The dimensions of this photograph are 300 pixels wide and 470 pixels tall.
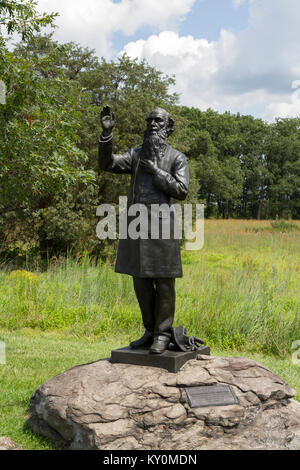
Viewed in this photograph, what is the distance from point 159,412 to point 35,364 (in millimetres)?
2890

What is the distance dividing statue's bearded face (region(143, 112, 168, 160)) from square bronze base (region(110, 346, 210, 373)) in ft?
5.66

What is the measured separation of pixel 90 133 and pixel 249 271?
7.36 metres

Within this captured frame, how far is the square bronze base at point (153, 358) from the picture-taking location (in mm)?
4023

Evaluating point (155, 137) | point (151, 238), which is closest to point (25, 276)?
point (151, 238)

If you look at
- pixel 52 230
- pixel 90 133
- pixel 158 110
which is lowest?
pixel 52 230

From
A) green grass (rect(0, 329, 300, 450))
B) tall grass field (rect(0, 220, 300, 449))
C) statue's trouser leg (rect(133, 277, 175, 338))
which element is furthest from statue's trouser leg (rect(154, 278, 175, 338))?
tall grass field (rect(0, 220, 300, 449))

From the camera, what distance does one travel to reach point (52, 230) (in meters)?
13.5

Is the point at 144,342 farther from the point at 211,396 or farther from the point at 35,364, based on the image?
the point at 35,364

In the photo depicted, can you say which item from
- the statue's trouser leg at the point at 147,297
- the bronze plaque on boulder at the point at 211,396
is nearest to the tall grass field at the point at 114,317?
the statue's trouser leg at the point at 147,297

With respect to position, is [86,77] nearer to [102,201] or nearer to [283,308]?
[102,201]

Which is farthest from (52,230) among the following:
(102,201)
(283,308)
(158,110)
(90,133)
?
(158,110)

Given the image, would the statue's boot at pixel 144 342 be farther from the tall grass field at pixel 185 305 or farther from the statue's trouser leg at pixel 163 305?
the tall grass field at pixel 185 305

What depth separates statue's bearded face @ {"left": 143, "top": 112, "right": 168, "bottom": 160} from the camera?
4.25 metres

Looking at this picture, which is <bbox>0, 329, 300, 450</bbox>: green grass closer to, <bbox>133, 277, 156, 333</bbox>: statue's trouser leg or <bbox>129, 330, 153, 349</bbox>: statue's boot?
<bbox>129, 330, 153, 349</bbox>: statue's boot
